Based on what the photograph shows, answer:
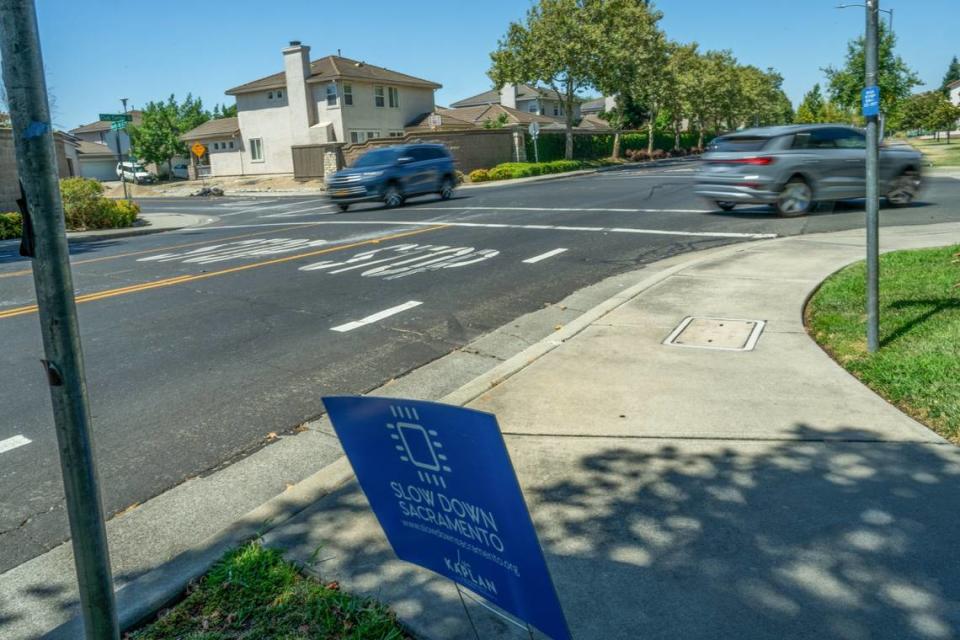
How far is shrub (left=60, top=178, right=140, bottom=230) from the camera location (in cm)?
2333

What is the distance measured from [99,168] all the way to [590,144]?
49.4 meters

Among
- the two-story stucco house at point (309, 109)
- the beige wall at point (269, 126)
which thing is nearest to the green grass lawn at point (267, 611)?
the two-story stucco house at point (309, 109)

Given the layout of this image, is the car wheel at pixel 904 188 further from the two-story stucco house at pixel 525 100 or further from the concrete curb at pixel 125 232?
the two-story stucco house at pixel 525 100

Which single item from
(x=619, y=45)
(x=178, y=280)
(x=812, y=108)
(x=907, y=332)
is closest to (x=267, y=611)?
(x=907, y=332)

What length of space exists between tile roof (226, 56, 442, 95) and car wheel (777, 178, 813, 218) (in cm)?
3699

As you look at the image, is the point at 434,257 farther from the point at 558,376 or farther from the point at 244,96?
the point at 244,96

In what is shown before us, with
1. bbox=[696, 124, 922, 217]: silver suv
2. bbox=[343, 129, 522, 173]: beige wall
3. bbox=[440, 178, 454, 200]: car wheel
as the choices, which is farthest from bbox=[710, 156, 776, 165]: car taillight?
bbox=[343, 129, 522, 173]: beige wall

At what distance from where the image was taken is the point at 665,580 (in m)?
3.20

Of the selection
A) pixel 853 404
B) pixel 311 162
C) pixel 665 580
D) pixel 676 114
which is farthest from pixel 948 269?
pixel 676 114

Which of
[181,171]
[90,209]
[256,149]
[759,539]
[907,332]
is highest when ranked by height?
[181,171]

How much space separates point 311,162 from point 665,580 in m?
45.3

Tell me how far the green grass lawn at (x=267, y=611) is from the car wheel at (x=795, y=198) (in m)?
14.4

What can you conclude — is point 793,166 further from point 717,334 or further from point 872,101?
point 872,101

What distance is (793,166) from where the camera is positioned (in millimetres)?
15250
